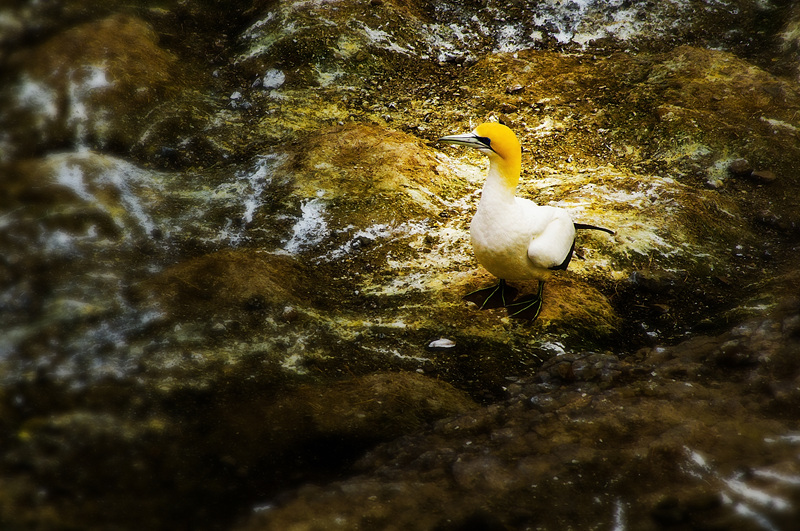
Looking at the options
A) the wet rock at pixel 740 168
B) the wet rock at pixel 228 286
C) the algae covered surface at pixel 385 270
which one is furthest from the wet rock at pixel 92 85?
the wet rock at pixel 740 168

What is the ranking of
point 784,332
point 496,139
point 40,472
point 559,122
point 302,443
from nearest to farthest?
point 40,472, point 302,443, point 784,332, point 496,139, point 559,122

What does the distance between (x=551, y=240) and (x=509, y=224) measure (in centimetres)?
36

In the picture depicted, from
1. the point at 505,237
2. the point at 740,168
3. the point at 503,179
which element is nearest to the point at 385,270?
the point at 505,237

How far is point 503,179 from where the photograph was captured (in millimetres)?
4375

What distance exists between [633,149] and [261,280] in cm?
471

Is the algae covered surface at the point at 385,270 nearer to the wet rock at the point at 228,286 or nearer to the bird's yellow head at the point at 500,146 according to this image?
the wet rock at the point at 228,286

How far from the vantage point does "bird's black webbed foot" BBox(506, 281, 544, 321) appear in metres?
4.69

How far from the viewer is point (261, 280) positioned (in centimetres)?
452

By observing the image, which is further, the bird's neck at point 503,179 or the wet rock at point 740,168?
the wet rock at point 740,168

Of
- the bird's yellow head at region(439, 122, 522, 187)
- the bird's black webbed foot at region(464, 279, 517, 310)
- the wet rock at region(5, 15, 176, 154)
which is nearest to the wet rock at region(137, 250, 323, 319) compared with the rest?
the bird's black webbed foot at region(464, 279, 517, 310)

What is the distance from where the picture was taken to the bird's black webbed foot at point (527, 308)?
15.4ft

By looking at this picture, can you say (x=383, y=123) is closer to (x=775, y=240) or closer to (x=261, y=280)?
(x=261, y=280)

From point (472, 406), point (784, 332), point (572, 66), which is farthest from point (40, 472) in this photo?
point (572, 66)

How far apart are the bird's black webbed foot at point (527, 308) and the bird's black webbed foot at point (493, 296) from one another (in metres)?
0.07
